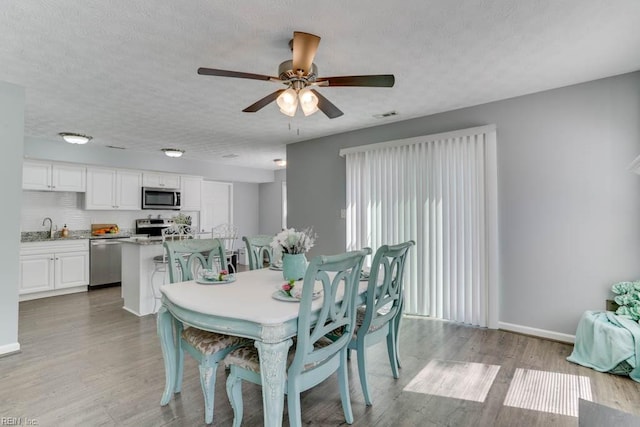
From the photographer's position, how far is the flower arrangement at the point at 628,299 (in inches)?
103

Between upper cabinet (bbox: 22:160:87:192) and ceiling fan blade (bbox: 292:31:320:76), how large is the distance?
4.95 m

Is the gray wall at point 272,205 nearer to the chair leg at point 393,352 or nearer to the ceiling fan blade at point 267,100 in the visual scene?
the ceiling fan blade at point 267,100

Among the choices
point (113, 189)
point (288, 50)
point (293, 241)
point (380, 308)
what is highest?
point (288, 50)

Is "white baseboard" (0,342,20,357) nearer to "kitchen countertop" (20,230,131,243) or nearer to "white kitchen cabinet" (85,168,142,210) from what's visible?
"kitchen countertop" (20,230,131,243)

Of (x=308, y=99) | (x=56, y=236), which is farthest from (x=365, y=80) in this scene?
(x=56, y=236)

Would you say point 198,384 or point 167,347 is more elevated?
point 167,347

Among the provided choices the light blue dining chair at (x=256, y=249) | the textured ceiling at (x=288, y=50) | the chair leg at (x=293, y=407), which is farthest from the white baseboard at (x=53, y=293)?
the chair leg at (x=293, y=407)

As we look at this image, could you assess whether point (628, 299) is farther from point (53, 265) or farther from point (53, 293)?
point (53, 293)

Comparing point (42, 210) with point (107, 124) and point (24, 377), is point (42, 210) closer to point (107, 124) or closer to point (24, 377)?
point (107, 124)

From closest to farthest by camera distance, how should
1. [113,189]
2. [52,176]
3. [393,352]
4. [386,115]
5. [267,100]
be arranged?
[267,100] < [393,352] < [386,115] < [52,176] < [113,189]

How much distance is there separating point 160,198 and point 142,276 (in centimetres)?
268

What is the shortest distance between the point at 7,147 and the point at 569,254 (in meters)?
5.24

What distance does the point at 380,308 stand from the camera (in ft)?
7.35

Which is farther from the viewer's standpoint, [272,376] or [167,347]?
[167,347]
